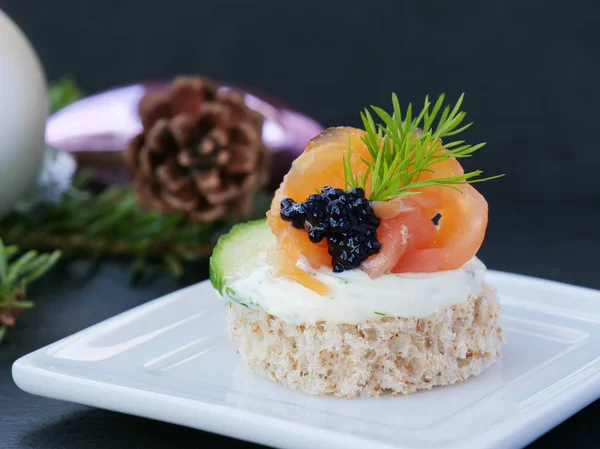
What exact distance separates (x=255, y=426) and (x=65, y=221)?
2241mm

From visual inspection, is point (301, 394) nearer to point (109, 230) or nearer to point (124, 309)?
point (124, 309)

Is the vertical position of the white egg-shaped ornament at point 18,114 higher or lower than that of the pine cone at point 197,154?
higher

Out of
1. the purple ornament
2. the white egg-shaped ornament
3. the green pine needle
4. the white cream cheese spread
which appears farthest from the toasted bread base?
the green pine needle

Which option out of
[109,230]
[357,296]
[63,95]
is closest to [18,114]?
[109,230]

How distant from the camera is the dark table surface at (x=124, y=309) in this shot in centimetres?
222

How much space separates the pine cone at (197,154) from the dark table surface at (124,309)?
275mm

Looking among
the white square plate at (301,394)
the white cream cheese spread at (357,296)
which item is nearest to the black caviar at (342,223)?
the white cream cheese spread at (357,296)

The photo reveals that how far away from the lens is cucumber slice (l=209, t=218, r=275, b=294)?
244 centimetres

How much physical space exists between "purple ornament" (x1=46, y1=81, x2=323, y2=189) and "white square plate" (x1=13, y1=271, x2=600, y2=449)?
4.90 feet

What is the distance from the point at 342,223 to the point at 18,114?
166 centimetres

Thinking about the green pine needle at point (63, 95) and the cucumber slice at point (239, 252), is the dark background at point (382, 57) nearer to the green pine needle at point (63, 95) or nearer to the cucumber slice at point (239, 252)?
the green pine needle at point (63, 95)

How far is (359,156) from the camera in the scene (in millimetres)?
2398

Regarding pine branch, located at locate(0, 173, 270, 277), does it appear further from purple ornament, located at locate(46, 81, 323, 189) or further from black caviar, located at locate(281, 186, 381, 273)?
black caviar, located at locate(281, 186, 381, 273)

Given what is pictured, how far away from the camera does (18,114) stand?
3.43 m
